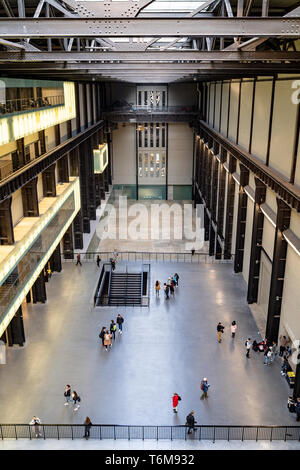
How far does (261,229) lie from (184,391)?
1016 centimetres

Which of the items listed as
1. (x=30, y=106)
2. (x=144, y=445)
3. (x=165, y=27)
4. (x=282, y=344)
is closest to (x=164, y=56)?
(x=165, y=27)

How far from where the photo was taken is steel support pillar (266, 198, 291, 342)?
739 inches

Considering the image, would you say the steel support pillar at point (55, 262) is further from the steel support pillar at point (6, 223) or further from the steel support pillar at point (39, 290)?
the steel support pillar at point (6, 223)

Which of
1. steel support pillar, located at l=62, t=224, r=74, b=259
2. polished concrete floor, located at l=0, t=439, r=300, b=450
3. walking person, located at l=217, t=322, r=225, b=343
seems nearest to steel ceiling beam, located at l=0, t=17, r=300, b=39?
polished concrete floor, located at l=0, t=439, r=300, b=450

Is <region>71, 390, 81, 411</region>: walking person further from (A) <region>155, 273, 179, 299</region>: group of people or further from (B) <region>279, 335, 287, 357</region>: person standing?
(A) <region>155, 273, 179, 299</region>: group of people

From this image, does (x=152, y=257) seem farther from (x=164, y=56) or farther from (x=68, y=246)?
(x=164, y=56)

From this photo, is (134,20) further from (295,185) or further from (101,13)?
(295,185)

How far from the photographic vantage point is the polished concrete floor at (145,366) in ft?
56.2

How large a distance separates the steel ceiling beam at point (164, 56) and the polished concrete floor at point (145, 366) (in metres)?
13.2

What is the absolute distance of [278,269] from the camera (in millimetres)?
19672

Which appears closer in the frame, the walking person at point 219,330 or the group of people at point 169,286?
the walking person at point 219,330

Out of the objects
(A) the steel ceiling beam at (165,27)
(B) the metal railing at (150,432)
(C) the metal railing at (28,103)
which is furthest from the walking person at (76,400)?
(A) the steel ceiling beam at (165,27)

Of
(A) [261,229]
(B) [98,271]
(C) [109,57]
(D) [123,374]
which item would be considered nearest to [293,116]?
(A) [261,229]

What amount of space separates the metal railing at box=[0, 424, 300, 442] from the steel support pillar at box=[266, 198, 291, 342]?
5805 mm
